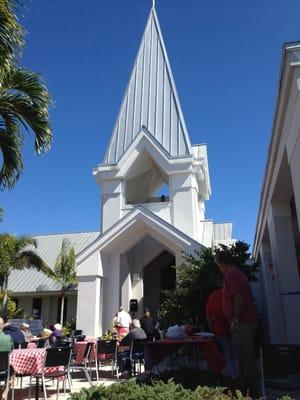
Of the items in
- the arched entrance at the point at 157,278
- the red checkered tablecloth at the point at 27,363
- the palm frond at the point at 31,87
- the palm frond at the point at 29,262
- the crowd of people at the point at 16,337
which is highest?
the palm frond at the point at 31,87

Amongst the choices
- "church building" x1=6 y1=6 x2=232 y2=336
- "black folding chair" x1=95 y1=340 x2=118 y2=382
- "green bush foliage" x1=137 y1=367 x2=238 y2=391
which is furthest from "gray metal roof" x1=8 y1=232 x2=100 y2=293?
"green bush foliage" x1=137 y1=367 x2=238 y2=391

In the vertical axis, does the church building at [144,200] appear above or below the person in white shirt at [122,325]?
above

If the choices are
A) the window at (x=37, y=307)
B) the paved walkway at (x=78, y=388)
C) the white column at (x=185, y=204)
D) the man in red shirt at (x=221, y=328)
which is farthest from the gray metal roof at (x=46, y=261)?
the man in red shirt at (x=221, y=328)

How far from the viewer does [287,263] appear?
993 centimetres

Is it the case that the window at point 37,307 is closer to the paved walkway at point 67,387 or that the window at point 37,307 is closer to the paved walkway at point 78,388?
the paved walkway at point 78,388

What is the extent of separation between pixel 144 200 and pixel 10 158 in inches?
574

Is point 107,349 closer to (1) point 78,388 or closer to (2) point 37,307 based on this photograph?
(1) point 78,388

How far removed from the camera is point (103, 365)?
1273cm

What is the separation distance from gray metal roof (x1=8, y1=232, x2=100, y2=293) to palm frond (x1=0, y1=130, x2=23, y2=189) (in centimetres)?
1778

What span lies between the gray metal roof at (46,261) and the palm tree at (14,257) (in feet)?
9.22

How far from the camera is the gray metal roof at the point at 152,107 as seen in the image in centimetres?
2086

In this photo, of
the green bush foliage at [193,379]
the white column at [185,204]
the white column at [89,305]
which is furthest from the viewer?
the white column at [185,204]

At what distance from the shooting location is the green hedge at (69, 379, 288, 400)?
335cm

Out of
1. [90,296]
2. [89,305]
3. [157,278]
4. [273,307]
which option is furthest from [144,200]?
[273,307]
